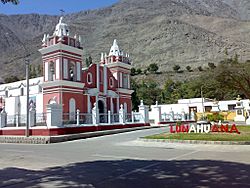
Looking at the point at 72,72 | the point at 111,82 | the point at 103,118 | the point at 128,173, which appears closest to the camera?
the point at 128,173

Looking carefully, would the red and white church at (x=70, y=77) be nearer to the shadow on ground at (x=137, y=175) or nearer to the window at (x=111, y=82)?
the window at (x=111, y=82)

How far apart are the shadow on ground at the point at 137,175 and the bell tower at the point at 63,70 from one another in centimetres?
2067

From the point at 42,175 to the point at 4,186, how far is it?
4.47ft

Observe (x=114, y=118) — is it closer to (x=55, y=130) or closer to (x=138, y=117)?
(x=138, y=117)

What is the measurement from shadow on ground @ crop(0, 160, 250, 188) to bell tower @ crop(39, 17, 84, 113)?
67.8ft

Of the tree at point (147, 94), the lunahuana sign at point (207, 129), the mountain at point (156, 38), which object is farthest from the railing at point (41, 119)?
the mountain at point (156, 38)

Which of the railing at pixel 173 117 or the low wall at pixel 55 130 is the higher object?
the railing at pixel 173 117

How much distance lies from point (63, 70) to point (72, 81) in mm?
1368

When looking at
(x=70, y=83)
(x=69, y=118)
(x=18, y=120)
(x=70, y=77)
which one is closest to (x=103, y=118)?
(x=69, y=118)

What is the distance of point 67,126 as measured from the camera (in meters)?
24.0

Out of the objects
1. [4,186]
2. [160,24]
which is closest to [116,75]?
[4,186]

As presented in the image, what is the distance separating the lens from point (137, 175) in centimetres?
859

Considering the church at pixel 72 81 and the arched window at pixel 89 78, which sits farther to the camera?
the arched window at pixel 89 78

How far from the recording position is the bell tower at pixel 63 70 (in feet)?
102
